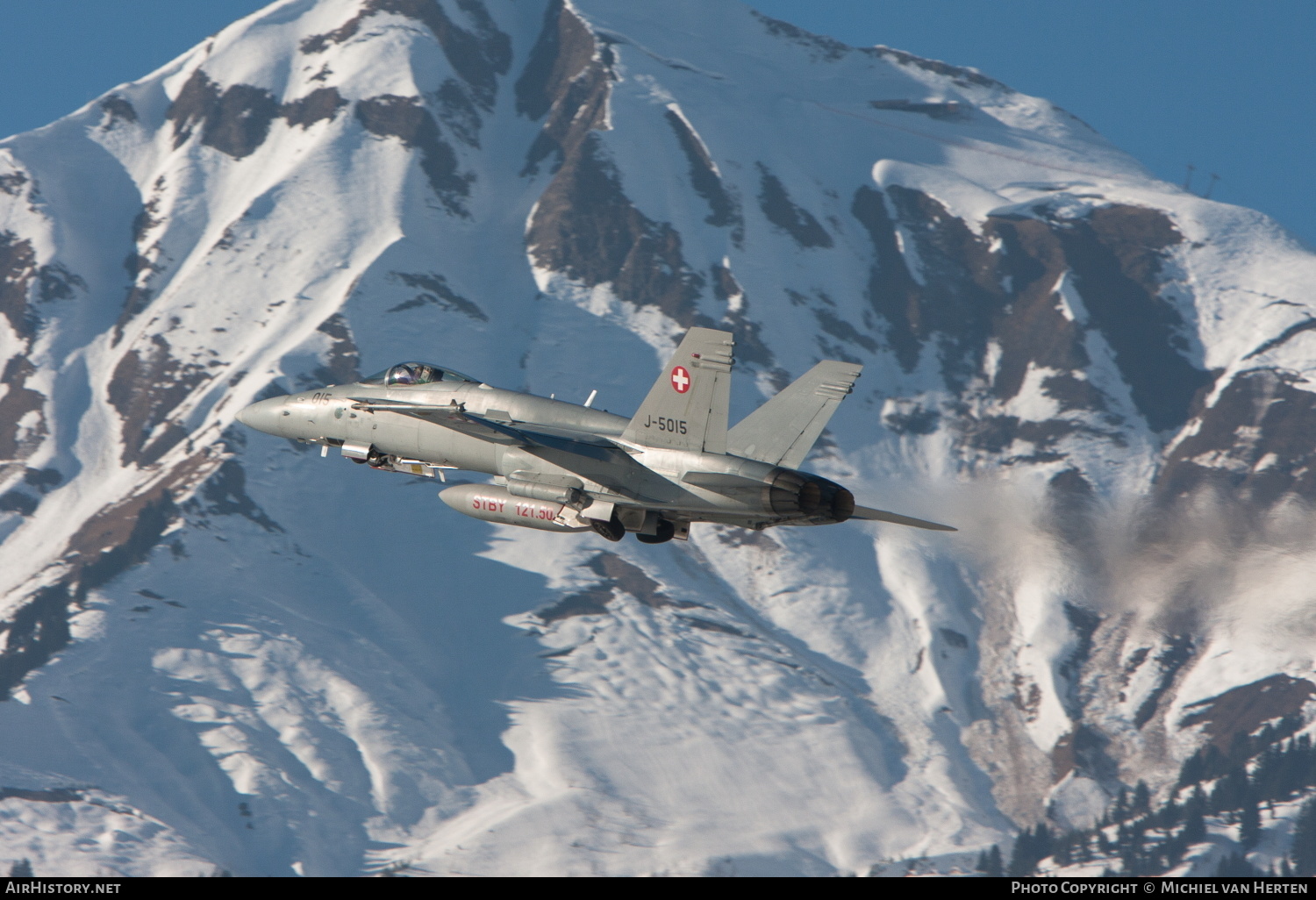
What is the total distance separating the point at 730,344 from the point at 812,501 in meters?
4.40

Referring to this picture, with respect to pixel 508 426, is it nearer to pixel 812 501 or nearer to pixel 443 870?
pixel 812 501

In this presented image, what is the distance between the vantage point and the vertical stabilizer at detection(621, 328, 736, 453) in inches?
1620

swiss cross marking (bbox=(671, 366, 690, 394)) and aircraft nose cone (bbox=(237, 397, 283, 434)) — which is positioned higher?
swiss cross marking (bbox=(671, 366, 690, 394))

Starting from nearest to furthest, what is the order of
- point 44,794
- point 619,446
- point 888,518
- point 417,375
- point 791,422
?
point 888,518, point 619,446, point 791,422, point 417,375, point 44,794

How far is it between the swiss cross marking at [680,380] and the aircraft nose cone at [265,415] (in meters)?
14.4

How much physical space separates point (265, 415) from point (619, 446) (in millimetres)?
13448

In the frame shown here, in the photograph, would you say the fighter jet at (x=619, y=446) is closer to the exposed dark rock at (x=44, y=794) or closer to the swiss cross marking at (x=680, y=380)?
the swiss cross marking at (x=680, y=380)

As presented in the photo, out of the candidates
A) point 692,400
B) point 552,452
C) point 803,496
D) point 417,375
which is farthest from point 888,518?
point 417,375

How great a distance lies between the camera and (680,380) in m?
41.7

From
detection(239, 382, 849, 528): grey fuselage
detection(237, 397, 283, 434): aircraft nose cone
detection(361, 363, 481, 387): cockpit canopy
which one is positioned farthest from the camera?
detection(237, 397, 283, 434): aircraft nose cone

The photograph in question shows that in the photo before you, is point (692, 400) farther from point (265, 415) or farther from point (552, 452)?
point (265, 415)

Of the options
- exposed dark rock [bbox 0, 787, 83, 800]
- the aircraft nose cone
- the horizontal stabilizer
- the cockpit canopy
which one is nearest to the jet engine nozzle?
the horizontal stabilizer

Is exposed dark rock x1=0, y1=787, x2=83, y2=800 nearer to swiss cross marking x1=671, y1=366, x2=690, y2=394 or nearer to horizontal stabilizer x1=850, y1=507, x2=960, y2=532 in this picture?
swiss cross marking x1=671, y1=366, x2=690, y2=394
